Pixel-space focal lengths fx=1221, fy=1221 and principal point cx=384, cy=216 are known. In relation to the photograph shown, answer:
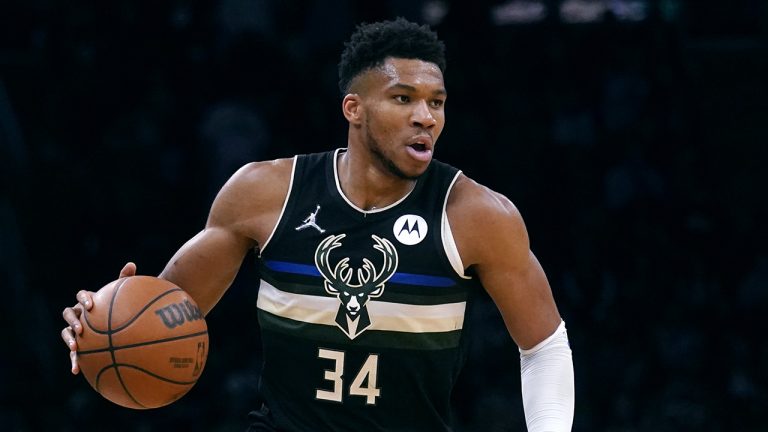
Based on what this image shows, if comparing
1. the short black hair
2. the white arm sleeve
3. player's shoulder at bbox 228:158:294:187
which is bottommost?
the white arm sleeve

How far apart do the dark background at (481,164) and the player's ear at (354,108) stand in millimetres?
3290

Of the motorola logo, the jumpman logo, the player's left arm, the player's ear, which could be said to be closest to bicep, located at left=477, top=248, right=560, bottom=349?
the player's left arm

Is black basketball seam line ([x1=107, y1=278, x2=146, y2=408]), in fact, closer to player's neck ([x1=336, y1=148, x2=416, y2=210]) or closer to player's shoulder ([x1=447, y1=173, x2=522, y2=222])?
player's neck ([x1=336, y1=148, x2=416, y2=210])

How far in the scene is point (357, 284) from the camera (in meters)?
4.04

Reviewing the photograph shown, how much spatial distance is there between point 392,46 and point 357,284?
0.82 m

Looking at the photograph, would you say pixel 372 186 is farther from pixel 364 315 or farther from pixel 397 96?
pixel 364 315

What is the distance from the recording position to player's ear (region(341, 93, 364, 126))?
4.24 meters

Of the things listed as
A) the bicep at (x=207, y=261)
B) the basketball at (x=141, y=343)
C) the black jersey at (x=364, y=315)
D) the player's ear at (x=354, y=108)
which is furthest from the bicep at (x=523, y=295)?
the basketball at (x=141, y=343)

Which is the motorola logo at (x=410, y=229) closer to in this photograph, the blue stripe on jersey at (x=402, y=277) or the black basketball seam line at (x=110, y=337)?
the blue stripe on jersey at (x=402, y=277)

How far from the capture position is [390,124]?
4.11 metres

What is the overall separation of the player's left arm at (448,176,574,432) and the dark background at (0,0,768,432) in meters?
3.11

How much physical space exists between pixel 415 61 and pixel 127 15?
484 centimetres

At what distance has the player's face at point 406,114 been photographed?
4.07 metres

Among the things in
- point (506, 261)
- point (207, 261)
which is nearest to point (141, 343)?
point (207, 261)
